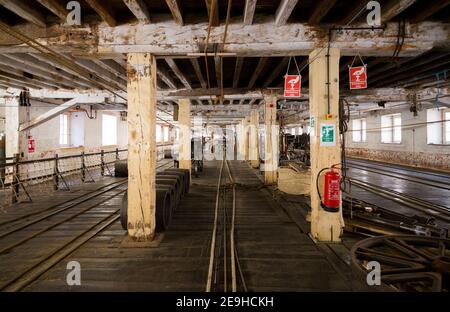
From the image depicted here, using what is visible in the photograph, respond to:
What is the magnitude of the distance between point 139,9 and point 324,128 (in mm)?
3264

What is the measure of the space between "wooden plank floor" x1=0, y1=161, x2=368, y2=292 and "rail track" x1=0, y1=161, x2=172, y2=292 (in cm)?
7

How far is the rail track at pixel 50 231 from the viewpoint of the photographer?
10.4ft

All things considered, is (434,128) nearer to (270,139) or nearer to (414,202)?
(414,202)

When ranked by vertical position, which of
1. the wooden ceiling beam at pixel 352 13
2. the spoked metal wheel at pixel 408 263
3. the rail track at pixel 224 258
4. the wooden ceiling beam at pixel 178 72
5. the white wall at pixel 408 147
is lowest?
the rail track at pixel 224 258

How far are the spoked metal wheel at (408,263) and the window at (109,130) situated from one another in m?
14.6

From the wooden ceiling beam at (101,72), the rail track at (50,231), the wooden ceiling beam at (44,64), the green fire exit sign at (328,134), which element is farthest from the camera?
the wooden ceiling beam at (101,72)

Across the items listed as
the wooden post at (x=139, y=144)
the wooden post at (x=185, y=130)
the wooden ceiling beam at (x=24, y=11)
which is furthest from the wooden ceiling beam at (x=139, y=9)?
the wooden post at (x=185, y=130)

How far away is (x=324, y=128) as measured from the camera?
4078 millimetres

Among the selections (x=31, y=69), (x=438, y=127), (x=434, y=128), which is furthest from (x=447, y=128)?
(x=31, y=69)

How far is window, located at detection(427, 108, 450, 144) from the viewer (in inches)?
472

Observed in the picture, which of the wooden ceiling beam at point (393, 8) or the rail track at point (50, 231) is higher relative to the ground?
the wooden ceiling beam at point (393, 8)

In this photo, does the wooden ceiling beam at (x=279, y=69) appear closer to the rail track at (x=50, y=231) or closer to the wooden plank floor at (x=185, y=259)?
the wooden plank floor at (x=185, y=259)

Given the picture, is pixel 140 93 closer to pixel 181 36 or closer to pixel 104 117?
pixel 181 36

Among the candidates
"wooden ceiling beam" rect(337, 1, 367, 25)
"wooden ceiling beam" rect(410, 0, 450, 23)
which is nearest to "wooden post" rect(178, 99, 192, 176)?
"wooden ceiling beam" rect(337, 1, 367, 25)
